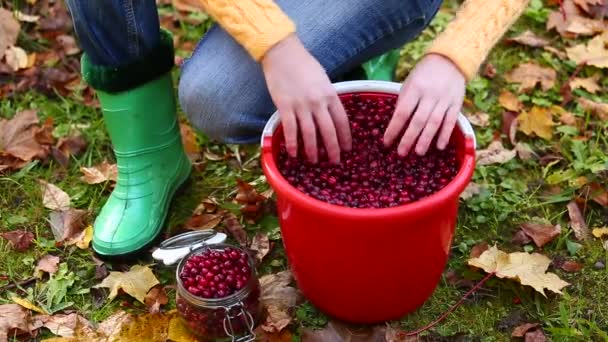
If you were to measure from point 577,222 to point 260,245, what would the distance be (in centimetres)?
71

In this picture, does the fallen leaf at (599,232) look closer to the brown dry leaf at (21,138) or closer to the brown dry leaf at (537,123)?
the brown dry leaf at (537,123)

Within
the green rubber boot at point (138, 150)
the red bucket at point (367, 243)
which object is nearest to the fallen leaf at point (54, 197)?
the green rubber boot at point (138, 150)

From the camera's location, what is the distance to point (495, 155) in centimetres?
188

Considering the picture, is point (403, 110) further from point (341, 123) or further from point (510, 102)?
point (510, 102)

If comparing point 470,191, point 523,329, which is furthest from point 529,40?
point 523,329

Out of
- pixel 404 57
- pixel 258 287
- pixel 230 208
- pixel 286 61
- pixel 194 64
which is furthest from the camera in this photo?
pixel 404 57

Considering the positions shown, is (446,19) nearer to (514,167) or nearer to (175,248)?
(514,167)

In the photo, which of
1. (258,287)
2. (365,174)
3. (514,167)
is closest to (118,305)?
(258,287)

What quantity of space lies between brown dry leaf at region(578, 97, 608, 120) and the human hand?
3.19 feet

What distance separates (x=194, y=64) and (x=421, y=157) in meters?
0.53

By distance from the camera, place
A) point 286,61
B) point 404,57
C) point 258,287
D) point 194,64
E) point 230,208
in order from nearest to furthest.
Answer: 1. point 286,61
2. point 258,287
3. point 194,64
4. point 230,208
5. point 404,57

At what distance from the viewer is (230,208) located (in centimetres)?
178

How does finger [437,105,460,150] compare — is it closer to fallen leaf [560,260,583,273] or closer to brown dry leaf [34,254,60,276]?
fallen leaf [560,260,583,273]

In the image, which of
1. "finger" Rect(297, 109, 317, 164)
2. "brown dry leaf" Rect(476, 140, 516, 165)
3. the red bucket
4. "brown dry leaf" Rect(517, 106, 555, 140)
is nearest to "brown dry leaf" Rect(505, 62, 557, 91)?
"brown dry leaf" Rect(517, 106, 555, 140)
